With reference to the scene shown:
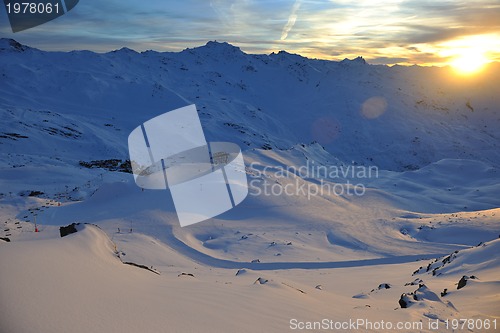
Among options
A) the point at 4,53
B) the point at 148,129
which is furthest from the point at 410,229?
the point at 4,53

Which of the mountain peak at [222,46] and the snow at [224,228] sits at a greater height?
the mountain peak at [222,46]

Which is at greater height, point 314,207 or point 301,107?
point 301,107

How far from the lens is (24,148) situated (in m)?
35.5

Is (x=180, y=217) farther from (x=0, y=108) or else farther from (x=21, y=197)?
(x=0, y=108)

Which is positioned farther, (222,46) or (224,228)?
(222,46)

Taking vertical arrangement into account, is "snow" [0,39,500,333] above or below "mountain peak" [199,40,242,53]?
below

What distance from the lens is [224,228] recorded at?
18656mm

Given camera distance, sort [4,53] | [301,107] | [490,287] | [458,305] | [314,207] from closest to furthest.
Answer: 1. [458,305]
2. [490,287]
3. [314,207]
4. [4,53]
5. [301,107]

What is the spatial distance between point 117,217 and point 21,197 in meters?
6.08

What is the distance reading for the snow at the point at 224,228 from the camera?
482cm

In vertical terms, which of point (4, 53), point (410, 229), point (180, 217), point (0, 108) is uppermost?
point (4, 53)

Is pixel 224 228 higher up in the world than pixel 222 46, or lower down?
lower down

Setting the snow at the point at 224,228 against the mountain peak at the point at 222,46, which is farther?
the mountain peak at the point at 222,46

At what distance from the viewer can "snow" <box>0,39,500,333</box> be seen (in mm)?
4824
